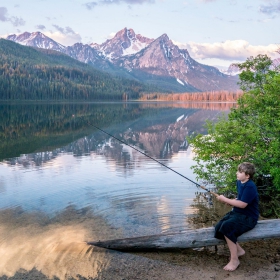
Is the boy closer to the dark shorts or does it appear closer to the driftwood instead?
the dark shorts

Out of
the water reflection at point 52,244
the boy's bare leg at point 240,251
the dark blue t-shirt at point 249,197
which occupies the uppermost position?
the dark blue t-shirt at point 249,197

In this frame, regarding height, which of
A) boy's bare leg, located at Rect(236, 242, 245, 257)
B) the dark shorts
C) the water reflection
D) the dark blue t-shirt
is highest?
the dark blue t-shirt

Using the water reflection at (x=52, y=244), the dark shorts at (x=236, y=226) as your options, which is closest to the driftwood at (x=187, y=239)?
the dark shorts at (x=236, y=226)

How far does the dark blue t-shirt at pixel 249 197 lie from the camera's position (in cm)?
713

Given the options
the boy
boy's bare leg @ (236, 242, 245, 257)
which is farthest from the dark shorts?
boy's bare leg @ (236, 242, 245, 257)

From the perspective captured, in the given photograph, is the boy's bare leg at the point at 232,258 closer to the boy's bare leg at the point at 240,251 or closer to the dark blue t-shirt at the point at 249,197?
the boy's bare leg at the point at 240,251

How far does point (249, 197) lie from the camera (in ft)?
23.5

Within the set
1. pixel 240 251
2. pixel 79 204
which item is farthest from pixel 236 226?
pixel 79 204

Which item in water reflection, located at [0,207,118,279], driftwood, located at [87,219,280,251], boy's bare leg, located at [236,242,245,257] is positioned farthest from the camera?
water reflection, located at [0,207,118,279]

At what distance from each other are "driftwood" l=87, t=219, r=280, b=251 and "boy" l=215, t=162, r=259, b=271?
0.69 feet

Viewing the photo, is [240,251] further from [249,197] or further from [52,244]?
[52,244]

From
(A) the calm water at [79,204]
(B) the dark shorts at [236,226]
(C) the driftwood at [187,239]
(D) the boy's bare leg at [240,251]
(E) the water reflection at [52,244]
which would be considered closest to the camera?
(B) the dark shorts at [236,226]

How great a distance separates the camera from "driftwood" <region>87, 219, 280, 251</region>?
24.7 feet

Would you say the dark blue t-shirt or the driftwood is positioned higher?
the dark blue t-shirt
